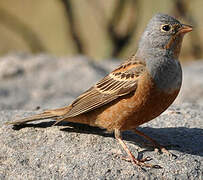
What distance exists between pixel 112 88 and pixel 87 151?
92 centimetres

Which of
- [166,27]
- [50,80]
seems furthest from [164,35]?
[50,80]

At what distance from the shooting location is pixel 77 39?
14.9 metres

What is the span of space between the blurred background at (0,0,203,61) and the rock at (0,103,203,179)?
25.6 feet

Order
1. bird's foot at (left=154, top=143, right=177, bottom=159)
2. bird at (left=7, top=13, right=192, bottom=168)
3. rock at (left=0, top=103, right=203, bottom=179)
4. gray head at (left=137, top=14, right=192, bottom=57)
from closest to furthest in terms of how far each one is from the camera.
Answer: rock at (left=0, top=103, right=203, bottom=179)
bird at (left=7, top=13, right=192, bottom=168)
bird's foot at (left=154, top=143, right=177, bottom=159)
gray head at (left=137, top=14, right=192, bottom=57)

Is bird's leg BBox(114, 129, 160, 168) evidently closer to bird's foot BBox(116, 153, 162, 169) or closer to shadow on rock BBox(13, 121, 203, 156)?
bird's foot BBox(116, 153, 162, 169)

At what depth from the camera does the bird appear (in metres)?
5.21

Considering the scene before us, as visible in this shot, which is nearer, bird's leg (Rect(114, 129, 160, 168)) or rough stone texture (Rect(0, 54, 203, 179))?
rough stone texture (Rect(0, 54, 203, 179))

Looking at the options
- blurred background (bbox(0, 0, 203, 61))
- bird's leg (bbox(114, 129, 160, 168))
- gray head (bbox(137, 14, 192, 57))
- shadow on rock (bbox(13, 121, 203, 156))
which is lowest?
blurred background (bbox(0, 0, 203, 61))

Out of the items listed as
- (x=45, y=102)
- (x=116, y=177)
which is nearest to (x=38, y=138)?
(x=116, y=177)

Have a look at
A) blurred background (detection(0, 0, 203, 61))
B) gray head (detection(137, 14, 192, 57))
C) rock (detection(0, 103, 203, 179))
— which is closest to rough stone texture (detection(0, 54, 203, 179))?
rock (detection(0, 103, 203, 179))

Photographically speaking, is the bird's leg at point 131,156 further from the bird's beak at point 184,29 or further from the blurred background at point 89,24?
the blurred background at point 89,24

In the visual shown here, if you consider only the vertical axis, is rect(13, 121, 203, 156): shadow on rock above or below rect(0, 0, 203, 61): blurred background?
above

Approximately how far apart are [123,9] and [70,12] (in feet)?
5.85

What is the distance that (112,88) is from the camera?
5.66m
